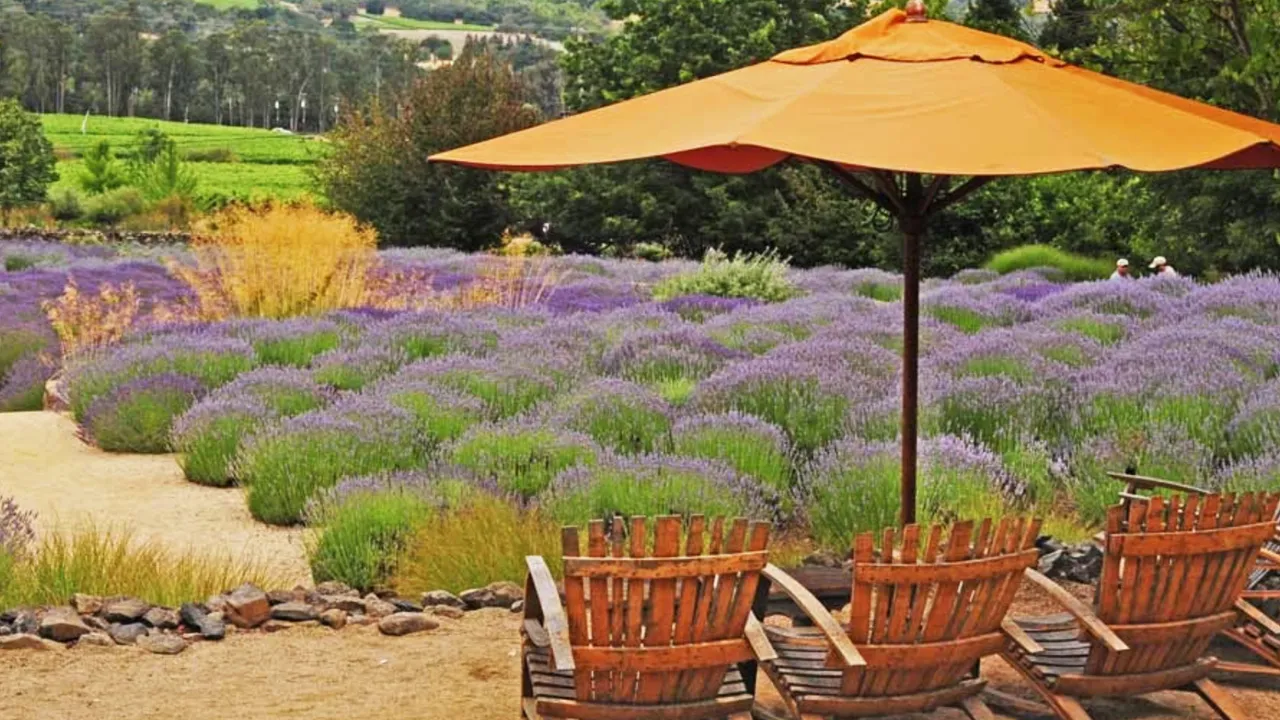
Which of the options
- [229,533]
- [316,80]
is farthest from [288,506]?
[316,80]

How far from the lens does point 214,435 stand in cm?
958

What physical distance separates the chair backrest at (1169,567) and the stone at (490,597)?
270 cm

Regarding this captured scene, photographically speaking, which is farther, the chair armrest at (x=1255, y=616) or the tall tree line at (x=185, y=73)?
the tall tree line at (x=185, y=73)

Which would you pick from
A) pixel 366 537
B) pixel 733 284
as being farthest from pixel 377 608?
pixel 733 284

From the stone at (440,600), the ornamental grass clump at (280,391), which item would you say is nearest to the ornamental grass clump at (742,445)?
the stone at (440,600)

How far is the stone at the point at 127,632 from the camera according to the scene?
19.3ft

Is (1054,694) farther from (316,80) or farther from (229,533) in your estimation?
(316,80)

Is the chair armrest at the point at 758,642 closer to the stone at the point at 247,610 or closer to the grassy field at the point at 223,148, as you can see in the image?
the stone at the point at 247,610

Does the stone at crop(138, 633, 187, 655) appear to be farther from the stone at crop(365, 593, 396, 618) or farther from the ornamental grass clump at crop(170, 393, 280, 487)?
the ornamental grass clump at crop(170, 393, 280, 487)

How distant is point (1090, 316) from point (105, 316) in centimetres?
927

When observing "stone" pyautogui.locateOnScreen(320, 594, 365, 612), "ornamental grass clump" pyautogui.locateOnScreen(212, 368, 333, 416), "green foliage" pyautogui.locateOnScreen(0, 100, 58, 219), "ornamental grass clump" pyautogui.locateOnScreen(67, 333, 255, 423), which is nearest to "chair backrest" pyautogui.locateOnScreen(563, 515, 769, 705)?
"stone" pyautogui.locateOnScreen(320, 594, 365, 612)

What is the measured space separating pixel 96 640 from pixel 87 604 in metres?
0.33

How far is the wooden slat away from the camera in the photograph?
12.6 ft

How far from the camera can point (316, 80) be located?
383 feet
